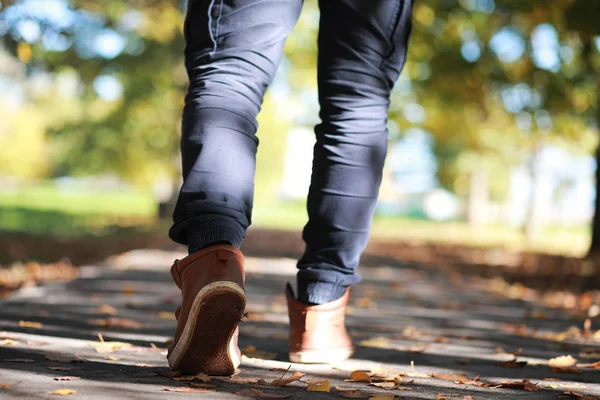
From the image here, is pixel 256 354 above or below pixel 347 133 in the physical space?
→ below

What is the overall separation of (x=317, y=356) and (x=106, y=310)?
1.68 meters

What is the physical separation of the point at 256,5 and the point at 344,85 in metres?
0.38

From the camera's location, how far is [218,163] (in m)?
2.12

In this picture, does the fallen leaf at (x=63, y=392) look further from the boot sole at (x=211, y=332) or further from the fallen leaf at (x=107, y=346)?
the fallen leaf at (x=107, y=346)

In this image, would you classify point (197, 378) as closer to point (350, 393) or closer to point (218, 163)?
point (350, 393)

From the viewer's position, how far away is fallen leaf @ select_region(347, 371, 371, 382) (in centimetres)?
217

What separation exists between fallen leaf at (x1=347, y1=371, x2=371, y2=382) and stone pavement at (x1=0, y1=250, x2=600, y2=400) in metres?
0.04

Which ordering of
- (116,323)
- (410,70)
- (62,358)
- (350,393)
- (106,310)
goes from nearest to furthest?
(350,393) → (62,358) → (116,323) → (106,310) → (410,70)

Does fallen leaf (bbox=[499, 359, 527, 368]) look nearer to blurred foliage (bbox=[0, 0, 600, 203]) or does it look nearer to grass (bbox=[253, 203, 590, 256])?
blurred foliage (bbox=[0, 0, 600, 203])

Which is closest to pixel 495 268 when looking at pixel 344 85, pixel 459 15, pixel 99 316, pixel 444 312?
pixel 459 15

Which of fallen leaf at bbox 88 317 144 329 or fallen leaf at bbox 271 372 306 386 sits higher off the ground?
fallen leaf at bbox 88 317 144 329

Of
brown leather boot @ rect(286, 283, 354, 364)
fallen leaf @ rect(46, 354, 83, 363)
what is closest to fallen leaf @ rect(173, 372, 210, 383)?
fallen leaf @ rect(46, 354, 83, 363)

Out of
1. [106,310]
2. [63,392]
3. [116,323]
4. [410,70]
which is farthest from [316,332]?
[410,70]

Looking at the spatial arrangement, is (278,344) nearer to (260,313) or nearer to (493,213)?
(260,313)
